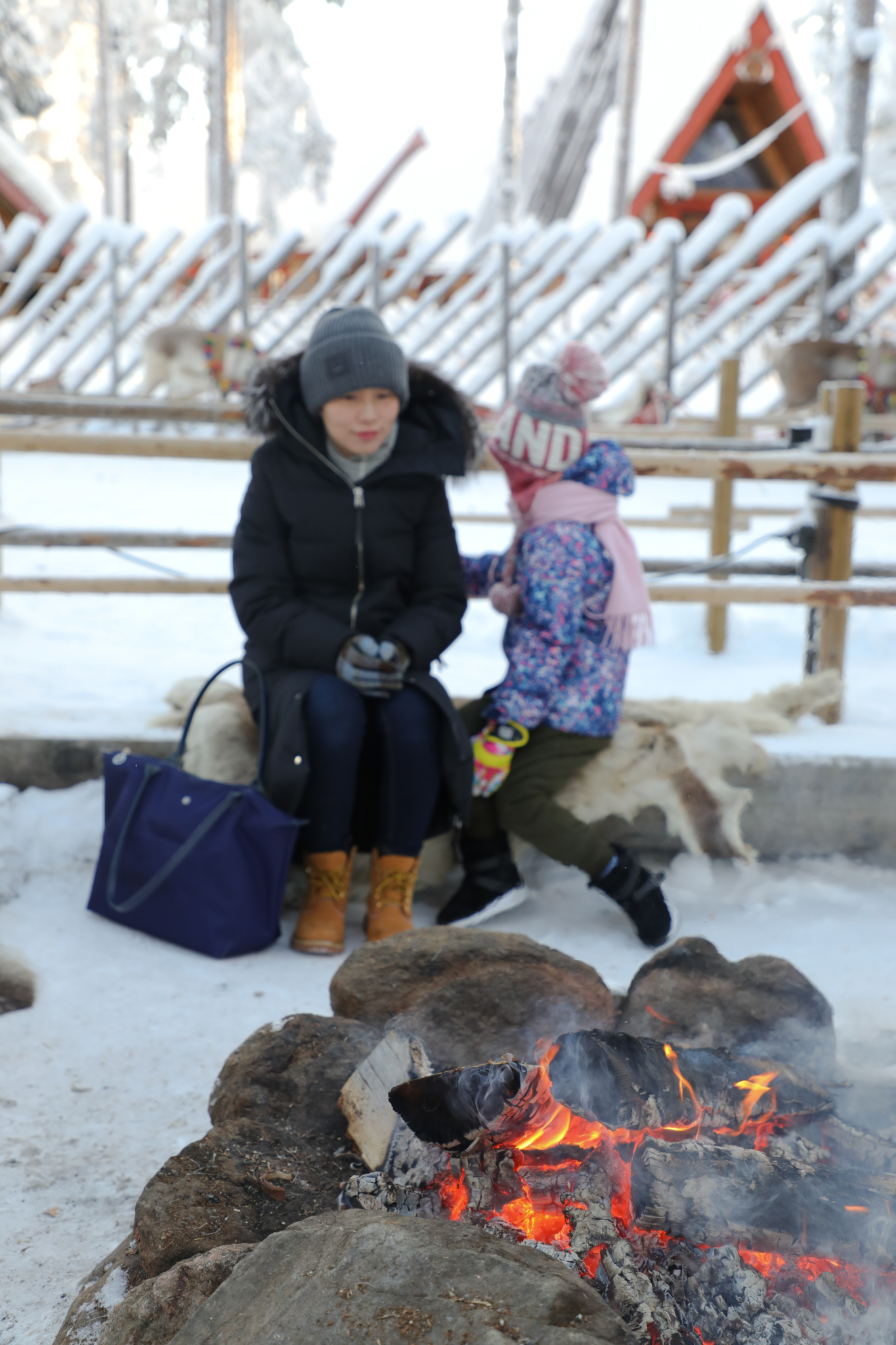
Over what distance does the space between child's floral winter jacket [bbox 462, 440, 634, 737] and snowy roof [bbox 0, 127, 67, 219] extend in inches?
573

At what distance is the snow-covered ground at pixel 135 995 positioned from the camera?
59.9 inches

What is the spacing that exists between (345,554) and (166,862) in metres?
0.81

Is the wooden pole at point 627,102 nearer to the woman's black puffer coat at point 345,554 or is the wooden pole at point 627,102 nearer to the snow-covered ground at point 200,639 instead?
the snow-covered ground at point 200,639

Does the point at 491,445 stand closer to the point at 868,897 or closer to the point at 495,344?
the point at 868,897

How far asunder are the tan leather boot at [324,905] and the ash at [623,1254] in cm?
109

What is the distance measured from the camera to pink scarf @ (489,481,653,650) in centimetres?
258

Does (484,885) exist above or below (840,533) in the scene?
below

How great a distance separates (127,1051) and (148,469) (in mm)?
8211

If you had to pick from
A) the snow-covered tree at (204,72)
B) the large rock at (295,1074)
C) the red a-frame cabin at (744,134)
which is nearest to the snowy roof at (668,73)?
the red a-frame cabin at (744,134)

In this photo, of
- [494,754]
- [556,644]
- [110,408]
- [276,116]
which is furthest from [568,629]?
[276,116]

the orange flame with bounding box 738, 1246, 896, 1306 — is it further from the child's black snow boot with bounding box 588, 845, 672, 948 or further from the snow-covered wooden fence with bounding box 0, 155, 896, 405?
the snow-covered wooden fence with bounding box 0, 155, 896, 405

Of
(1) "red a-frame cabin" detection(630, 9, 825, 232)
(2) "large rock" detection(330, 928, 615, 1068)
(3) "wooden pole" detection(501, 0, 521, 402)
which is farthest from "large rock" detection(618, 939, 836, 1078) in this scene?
(1) "red a-frame cabin" detection(630, 9, 825, 232)

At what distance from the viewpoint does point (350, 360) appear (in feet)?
7.95

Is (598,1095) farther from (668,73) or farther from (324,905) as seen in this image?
(668,73)
